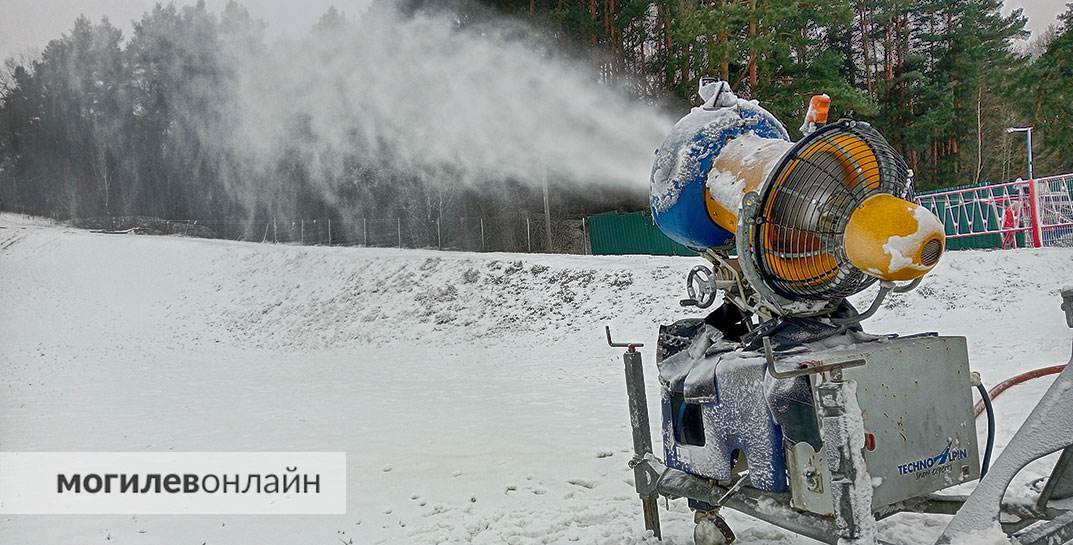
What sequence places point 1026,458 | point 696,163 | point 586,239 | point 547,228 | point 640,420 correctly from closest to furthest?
point 1026,458
point 696,163
point 640,420
point 586,239
point 547,228

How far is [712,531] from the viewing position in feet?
11.9

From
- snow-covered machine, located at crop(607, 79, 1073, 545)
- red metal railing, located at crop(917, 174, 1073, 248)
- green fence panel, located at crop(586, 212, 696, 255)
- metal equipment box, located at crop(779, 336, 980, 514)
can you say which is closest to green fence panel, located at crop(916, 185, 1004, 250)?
red metal railing, located at crop(917, 174, 1073, 248)

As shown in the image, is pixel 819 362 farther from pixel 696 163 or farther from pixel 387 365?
pixel 387 365

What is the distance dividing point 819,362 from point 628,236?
22.8 metres

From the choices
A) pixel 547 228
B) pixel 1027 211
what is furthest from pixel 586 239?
pixel 1027 211

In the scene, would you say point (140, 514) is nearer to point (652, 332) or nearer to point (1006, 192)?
point (652, 332)

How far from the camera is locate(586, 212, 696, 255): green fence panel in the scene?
2388 cm

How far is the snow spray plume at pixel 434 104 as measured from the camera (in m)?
25.2

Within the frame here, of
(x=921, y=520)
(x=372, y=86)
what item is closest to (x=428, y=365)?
(x=921, y=520)

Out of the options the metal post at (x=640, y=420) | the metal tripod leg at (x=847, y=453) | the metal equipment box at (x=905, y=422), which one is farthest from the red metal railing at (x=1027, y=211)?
the metal tripod leg at (x=847, y=453)

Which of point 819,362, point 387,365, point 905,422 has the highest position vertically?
point 819,362

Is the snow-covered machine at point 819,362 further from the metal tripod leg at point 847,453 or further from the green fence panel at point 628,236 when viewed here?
the green fence panel at point 628,236

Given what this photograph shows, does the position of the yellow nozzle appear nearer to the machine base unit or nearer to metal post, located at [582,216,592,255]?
the machine base unit

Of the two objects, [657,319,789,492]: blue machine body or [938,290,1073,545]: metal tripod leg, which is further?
[657,319,789,492]: blue machine body
